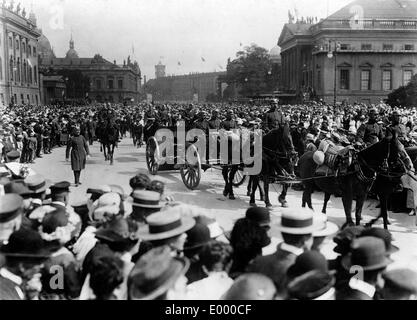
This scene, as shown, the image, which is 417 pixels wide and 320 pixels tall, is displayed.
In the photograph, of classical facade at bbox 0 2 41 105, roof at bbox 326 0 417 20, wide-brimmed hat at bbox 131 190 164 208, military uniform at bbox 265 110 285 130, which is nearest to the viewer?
wide-brimmed hat at bbox 131 190 164 208

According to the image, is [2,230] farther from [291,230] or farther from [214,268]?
[291,230]

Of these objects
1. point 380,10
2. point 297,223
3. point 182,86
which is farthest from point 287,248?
point 182,86

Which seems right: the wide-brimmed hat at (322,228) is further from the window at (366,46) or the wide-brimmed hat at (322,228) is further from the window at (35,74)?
the window at (35,74)

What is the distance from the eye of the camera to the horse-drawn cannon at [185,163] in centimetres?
1356

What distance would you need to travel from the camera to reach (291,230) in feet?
13.6

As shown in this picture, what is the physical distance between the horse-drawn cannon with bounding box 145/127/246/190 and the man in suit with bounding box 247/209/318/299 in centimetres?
864

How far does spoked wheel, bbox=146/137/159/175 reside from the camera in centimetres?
1568

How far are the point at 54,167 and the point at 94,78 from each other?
100 metres

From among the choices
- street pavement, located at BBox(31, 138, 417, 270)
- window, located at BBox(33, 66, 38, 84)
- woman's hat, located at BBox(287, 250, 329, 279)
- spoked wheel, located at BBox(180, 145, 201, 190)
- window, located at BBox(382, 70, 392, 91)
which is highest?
window, located at BBox(33, 66, 38, 84)

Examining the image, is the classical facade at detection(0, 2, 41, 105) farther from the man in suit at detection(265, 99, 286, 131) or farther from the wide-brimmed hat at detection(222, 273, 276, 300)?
the wide-brimmed hat at detection(222, 273, 276, 300)

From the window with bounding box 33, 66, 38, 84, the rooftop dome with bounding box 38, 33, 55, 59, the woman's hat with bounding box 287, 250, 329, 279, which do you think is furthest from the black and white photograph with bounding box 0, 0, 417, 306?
the rooftop dome with bounding box 38, 33, 55, 59

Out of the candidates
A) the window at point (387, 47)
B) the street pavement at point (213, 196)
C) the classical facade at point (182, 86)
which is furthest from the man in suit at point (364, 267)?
the classical facade at point (182, 86)

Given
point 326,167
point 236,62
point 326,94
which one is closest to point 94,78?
point 236,62

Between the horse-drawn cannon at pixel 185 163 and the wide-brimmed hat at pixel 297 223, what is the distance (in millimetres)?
8607
